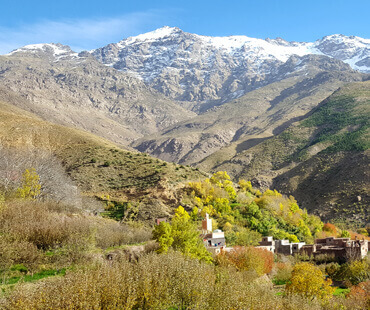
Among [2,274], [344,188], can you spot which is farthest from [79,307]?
[344,188]

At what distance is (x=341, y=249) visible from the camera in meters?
47.3

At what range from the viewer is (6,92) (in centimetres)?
17800

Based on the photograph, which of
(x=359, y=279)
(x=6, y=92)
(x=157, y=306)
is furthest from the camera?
(x=6, y=92)

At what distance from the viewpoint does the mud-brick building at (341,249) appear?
4538 centimetres

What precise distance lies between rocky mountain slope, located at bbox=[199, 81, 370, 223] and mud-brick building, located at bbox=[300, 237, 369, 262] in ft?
83.0

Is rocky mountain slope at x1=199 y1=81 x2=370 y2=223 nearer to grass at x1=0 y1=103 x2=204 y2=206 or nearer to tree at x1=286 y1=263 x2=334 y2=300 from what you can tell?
grass at x1=0 y1=103 x2=204 y2=206

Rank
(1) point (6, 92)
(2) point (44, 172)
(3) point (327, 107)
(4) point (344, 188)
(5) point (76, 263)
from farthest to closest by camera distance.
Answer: (1) point (6, 92)
(3) point (327, 107)
(4) point (344, 188)
(2) point (44, 172)
(5) point (76, 263)

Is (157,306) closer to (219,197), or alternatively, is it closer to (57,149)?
(219,197)

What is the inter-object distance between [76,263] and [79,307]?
9.95 m

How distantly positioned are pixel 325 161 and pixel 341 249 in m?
58.8

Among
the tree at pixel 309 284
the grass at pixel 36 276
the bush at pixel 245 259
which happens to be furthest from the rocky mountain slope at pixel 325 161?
the grass at pixel 36 276

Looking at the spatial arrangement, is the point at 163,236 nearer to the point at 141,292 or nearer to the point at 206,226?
the point at 141,292

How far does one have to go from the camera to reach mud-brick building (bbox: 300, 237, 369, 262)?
4538 cm

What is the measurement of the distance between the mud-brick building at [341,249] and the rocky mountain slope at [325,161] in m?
25.3
